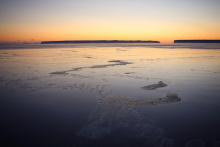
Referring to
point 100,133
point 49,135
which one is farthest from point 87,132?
point 49,135

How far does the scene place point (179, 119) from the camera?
436 cm

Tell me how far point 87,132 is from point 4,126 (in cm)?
222

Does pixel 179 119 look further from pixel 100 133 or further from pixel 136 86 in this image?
pixel 136 86

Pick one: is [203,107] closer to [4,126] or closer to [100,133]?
[100,133]

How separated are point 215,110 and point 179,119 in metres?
1.45

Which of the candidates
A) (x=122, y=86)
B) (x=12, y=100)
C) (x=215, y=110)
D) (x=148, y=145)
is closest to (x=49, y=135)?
(x=148, y=145)

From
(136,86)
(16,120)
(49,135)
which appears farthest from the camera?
(136,86)

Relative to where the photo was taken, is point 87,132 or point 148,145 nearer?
point 148,145

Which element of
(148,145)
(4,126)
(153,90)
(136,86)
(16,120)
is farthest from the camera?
(136,86)

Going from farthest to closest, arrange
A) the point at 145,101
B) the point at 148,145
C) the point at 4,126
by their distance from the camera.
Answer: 1. the point at 145,101
2. the point at 4,126
3. the point at 148,145

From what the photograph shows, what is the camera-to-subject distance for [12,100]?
5.72m

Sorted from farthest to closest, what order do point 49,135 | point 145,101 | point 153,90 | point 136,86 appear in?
point 136,86 → point 153,90 → point 145,101 → point 49,135

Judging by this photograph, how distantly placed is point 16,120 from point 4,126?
0.33 metres

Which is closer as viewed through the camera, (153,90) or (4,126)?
(4,126)
